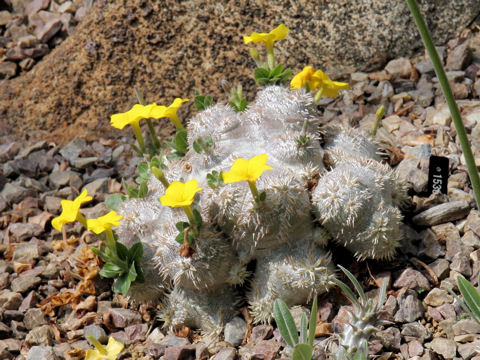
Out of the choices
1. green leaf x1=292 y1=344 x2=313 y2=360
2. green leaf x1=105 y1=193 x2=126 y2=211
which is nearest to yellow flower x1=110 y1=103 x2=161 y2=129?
green leaf x1=105 y1=193 x2=126 y2=211

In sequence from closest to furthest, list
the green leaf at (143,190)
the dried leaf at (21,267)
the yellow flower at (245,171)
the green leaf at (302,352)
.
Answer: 1. the green leaf at (302,352)
2. the yellow flower at (245,171)
3. the green leaf at (143,190)
4. the dried leaf at (21,267)

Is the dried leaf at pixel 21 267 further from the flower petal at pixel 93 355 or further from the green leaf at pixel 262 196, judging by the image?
the green leaf at pixel 262 196

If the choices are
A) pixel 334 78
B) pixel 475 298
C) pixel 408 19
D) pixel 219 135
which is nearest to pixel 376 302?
pixel 475 298

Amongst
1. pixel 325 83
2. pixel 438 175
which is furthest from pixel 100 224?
pixel 438 175

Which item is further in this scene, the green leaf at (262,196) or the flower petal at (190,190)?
the green leaf at (262,196)

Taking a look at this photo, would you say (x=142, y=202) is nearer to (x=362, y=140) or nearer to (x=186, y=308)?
(x=186, y=308)

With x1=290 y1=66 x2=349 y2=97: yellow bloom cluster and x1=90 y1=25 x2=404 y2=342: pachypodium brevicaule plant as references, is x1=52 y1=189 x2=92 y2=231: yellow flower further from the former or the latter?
x1=290 y1=66 x2=349 y2=97: yellow bloom cluster

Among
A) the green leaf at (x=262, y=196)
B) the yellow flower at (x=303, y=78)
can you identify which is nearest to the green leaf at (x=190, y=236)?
the green leaf at (x=262, y=196)
